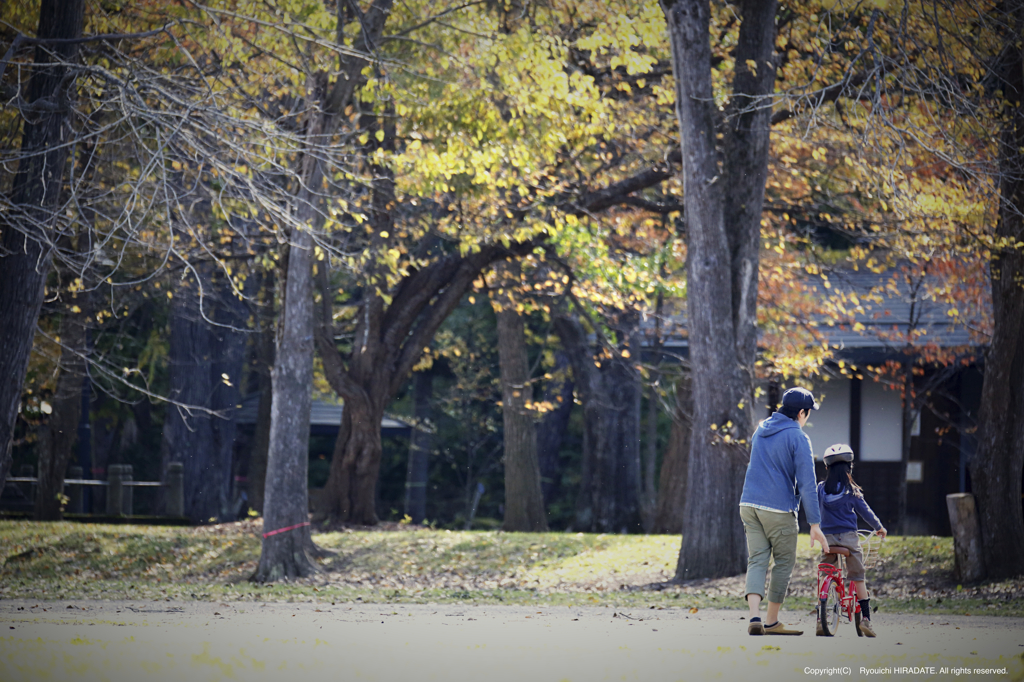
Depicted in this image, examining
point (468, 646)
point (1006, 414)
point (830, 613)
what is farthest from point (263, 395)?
point (830, 613)

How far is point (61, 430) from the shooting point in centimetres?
1852

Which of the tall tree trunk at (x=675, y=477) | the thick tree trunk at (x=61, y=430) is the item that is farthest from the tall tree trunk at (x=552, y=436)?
the thick tree trunk at (x=61, y=430)

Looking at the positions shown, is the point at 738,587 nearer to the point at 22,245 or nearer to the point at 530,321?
the point at 22,245

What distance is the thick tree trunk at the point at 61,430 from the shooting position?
17.9 meters

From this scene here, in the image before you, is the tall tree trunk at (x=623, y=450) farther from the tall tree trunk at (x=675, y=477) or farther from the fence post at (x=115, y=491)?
the fence post at (x=115, y=491)

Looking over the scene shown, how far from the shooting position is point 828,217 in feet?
60.1

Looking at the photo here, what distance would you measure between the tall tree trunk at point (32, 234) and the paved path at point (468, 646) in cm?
233

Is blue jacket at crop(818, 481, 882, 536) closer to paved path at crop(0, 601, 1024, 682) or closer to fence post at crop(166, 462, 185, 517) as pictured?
paved path at crop(0, 601, 1024, 682)

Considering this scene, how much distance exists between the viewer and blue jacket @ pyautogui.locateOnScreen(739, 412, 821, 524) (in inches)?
288

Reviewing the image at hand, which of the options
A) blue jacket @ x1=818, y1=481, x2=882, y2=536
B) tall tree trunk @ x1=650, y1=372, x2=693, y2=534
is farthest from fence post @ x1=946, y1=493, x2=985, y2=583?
tall tree trunk @ x1=650, y1=372, x2=693, y2=534

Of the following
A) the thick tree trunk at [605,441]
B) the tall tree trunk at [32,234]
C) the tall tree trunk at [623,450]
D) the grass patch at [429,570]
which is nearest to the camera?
the tall tree trunk at [32,234]

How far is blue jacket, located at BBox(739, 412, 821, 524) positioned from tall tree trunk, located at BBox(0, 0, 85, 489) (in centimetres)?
682

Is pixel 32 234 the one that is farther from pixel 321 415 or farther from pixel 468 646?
pixel 321 415

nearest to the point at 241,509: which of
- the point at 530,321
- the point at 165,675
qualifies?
the point at 530,321
